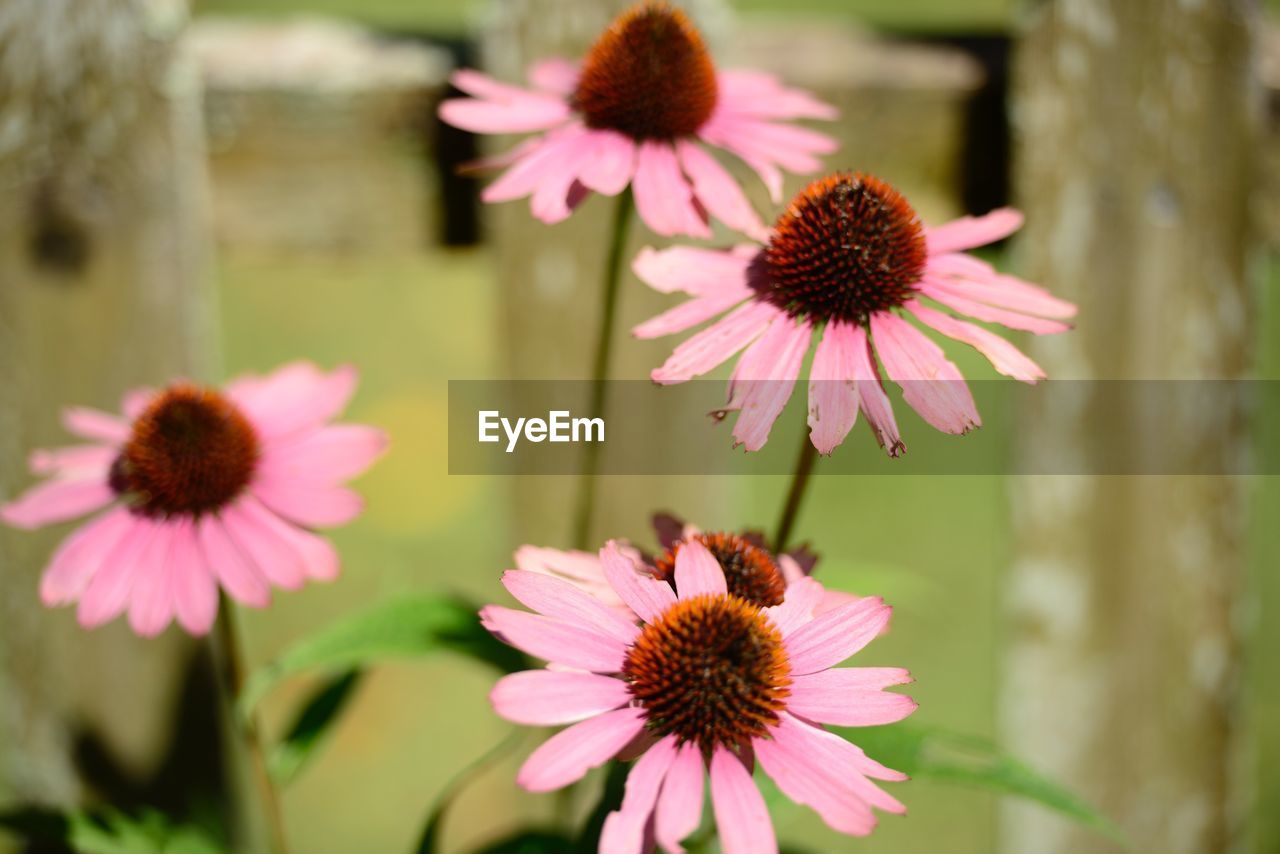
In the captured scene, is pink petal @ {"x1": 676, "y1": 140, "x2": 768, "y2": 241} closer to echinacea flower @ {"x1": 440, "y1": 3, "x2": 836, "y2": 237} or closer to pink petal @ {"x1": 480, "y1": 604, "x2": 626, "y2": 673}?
echinacea flower @ {"x1": 440, "y1": 3, "x2": 836, "y2": 237}

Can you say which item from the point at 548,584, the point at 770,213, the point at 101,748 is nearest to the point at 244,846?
the point at 101,748

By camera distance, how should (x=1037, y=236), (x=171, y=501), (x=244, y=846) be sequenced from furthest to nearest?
1. (x=244, y=846)
2. (x=1037, y=236)
3. (x=171, y=501)

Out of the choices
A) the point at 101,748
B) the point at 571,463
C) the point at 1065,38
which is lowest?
the point at 101,748

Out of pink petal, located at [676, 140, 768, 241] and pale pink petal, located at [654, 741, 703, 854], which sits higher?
pink petal, located at [676, 140, 768, 241]

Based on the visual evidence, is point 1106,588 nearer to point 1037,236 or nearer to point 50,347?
point 1037,236

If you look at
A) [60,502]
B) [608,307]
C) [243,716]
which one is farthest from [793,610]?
[60,502]

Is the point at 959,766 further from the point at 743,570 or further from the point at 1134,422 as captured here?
the point at 1134,422

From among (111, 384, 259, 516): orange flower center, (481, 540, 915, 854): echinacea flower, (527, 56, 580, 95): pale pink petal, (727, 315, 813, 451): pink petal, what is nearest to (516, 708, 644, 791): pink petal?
(481, 540, 915, 854): echinacea flower

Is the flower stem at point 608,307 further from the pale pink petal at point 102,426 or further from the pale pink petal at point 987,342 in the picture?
the pale pink petal at point 102,426
